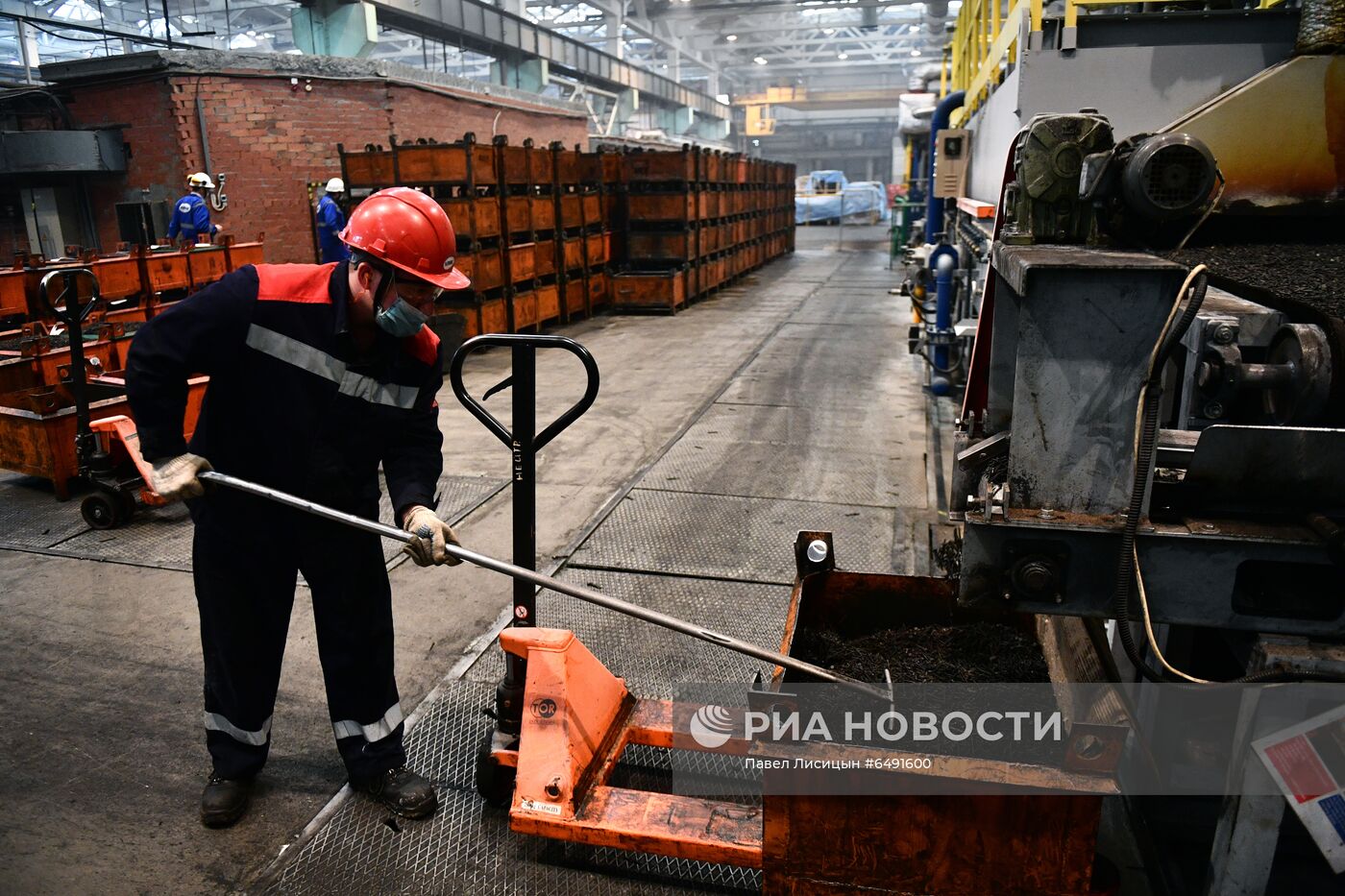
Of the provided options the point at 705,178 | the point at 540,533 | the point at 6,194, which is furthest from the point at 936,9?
the point at 540,533

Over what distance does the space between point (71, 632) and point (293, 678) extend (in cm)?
111

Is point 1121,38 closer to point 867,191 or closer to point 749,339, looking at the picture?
point 749,339

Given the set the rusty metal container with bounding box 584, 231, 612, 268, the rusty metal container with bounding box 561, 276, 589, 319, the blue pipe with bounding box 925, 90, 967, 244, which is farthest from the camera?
the rusty metal container with bounding box 584, 231, 612, 268

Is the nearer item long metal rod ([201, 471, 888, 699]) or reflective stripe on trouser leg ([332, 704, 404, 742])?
long metal rod ([201, 471, 888, 699])

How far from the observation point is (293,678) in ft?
11.0

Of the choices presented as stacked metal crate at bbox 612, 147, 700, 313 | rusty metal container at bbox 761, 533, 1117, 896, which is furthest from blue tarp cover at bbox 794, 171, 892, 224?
rusty metal container at bbox 761, 533, 1117, 896

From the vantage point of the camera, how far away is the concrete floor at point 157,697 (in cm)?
246

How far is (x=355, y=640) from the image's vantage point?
2594 millimetres

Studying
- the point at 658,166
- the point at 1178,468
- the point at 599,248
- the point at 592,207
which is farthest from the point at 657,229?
the point at 1178,468

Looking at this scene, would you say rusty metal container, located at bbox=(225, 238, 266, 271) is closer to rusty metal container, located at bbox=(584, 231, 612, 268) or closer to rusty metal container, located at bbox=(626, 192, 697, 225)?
rusty metal container, located at bbox=(584, 231, 612, 268)

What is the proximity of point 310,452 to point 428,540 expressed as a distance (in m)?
0.43

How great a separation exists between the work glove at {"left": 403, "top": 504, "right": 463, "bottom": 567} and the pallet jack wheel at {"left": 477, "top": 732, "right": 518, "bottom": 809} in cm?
63

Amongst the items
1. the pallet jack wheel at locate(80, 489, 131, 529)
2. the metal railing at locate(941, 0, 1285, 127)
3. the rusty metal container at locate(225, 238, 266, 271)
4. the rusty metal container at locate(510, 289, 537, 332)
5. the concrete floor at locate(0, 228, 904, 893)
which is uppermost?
the metal railing at locate(941, 0, 1285, 127)

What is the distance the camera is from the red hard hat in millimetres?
2354
